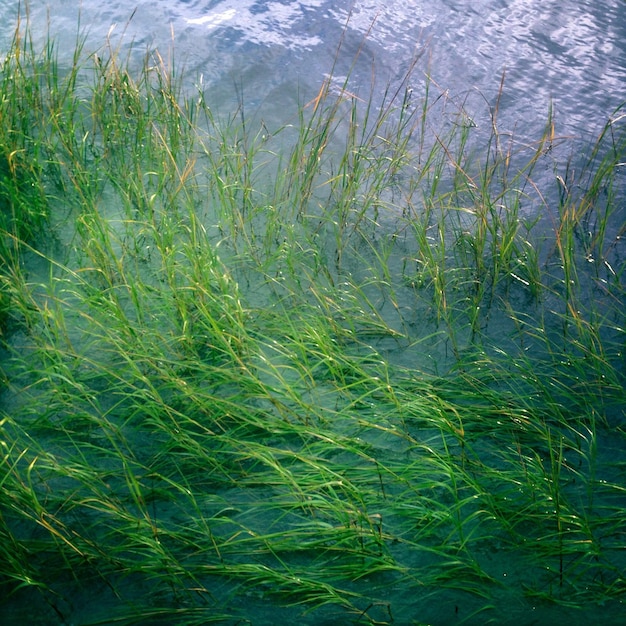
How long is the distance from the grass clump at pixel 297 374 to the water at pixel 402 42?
1.19ft

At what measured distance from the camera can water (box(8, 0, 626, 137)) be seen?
3715mm

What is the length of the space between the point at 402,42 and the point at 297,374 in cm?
226

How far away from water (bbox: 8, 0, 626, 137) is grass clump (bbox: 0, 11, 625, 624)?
14.3 inches

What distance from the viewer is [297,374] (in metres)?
2.44

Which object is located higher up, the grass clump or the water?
the water

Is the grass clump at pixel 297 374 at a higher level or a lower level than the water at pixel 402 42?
lower

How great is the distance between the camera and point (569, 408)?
7.70ft

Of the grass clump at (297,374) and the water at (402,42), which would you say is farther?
the water at (402,42)

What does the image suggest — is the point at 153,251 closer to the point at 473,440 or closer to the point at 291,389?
the point at 291,389

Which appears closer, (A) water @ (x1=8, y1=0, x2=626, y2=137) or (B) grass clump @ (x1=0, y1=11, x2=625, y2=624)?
(B) grass clump @ (x1=0, y1=11, x2=625, y2=624)

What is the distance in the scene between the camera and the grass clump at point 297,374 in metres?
1.90

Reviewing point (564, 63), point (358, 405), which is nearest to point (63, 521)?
point (358, 405)

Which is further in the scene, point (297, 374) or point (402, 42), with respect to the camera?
point (402, 42)

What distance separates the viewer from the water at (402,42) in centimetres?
371
